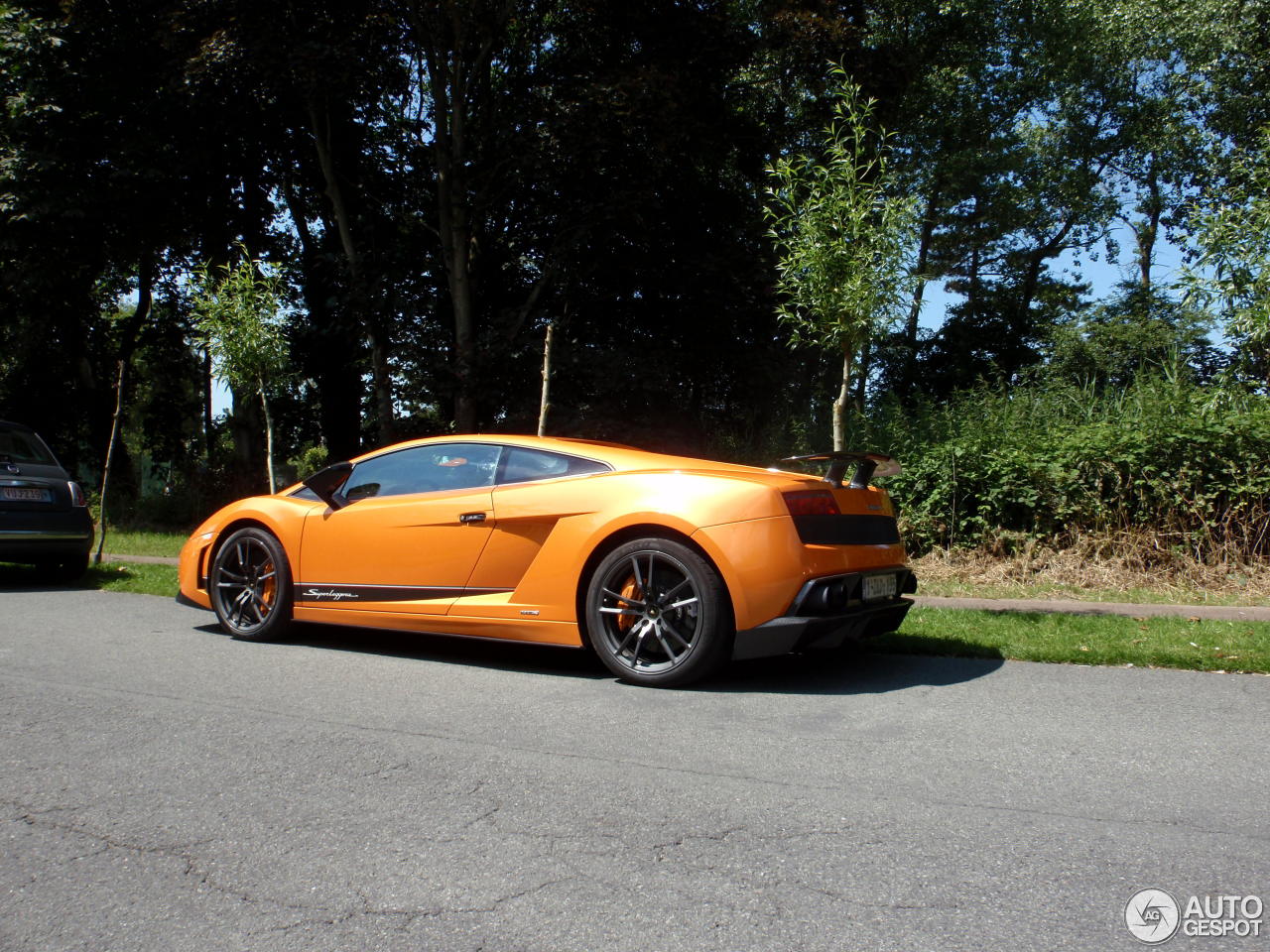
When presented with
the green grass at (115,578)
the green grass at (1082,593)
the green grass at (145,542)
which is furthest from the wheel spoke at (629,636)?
the green grass at (145,542)

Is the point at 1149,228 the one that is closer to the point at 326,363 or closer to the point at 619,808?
the point at 326,363

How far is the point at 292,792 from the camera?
3.71 metres

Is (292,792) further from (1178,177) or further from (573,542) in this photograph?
(1178,177)

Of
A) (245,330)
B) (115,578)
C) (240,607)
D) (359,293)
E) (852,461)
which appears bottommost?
(115,578)

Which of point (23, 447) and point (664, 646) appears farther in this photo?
point (23, 447)

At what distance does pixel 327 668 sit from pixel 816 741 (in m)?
3.08

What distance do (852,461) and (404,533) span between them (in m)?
2.76

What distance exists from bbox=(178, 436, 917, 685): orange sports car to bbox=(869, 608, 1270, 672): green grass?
2.53ft

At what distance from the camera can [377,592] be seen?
6.51m

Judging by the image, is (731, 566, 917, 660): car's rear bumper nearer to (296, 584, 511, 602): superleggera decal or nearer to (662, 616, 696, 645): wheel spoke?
(662, 616, 696, 645): wheel spoke

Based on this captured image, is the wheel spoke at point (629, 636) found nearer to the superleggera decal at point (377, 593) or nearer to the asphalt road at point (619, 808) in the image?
the asphalt road at point (619, 808)

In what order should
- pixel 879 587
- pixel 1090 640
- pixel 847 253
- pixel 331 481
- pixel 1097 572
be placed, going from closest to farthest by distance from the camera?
pixel 879 587
pixel 1090 640
pixel 331 481
pixel 847 253
pixel 1097 572

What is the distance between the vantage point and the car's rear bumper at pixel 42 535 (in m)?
10.3

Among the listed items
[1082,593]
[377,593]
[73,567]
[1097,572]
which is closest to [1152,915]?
[377,593]
